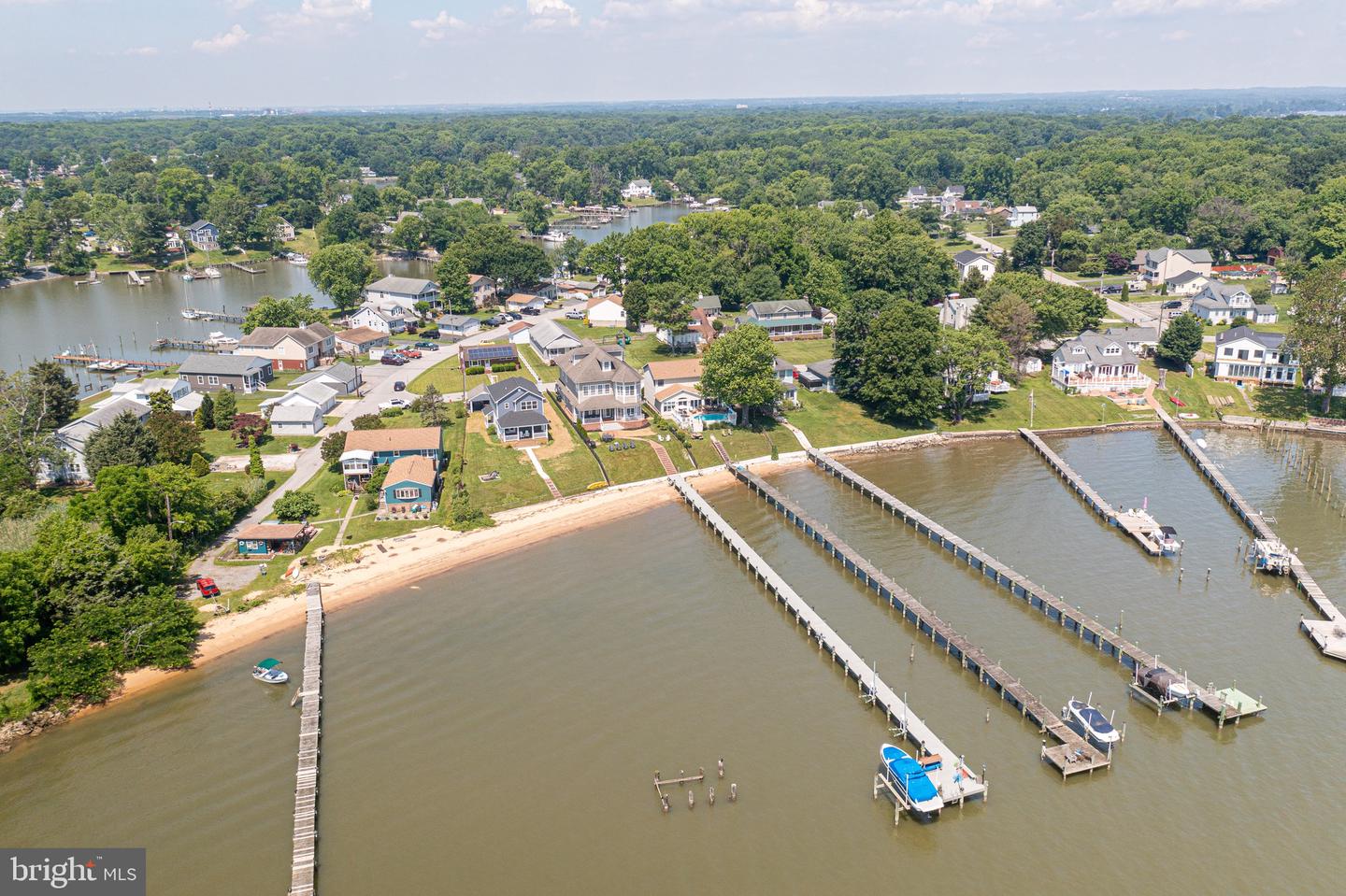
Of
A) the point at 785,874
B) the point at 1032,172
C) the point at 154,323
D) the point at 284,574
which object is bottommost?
the point at 785,874

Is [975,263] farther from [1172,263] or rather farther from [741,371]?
[741,371]

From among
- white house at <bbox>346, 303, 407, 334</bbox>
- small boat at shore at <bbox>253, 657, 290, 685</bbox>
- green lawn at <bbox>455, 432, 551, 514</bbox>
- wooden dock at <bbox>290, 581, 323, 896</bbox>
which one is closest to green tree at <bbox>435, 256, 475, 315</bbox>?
white house at <bbox>346, 303, 407, 334</bbox>

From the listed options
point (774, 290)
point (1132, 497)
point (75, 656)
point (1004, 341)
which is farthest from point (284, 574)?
point (774, 290)

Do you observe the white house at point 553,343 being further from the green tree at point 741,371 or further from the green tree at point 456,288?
the green tree at point 741,371

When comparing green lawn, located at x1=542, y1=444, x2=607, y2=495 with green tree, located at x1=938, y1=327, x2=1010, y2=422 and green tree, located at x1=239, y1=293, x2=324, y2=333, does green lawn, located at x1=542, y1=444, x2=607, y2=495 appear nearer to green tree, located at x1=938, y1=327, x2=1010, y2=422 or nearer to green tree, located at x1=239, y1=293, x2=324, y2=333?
green tree, located at x1=938, y1=327, x2=1010, y2=422

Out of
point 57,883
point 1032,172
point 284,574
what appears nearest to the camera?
point 57,883

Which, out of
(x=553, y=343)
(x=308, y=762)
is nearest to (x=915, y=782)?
(x=308, y=762)

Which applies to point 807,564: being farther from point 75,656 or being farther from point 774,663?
point 75,656
